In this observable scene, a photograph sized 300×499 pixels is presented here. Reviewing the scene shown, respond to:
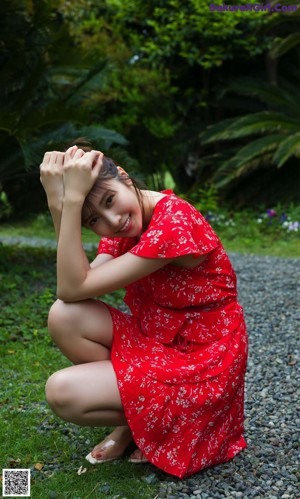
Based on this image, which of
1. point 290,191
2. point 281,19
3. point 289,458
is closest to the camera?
point 289,458

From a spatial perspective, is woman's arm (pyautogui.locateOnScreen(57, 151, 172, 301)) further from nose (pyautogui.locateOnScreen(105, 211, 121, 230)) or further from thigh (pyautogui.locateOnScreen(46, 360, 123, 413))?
thigh (pyautogui.locateOnScreen(46, 360, 123, 413))

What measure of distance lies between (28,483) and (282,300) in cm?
265

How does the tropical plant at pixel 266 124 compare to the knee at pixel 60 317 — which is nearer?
the knee at pixel 60 317

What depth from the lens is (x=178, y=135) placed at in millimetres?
9109

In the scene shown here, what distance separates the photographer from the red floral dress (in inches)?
78.3

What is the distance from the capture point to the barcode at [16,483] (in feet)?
6.56

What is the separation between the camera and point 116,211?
202cm

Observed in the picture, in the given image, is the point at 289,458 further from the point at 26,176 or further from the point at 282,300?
the point at 26,176

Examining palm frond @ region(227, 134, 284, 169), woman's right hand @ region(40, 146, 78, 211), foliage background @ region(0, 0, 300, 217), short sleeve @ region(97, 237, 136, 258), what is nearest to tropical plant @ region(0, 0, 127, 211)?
foliage background @ region(0, 0, 300, 217)

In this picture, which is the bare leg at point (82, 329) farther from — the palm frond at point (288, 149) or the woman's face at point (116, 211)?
the palm frond at point (288, 149)

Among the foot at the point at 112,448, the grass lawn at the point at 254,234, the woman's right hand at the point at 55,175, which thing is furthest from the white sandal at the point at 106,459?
the grass lawn at the point at 254,234

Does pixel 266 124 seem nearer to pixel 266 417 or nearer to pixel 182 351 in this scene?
pixel 266 417

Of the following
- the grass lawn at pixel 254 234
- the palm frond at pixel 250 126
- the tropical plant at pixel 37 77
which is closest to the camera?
the tropical plant at pixel 37 77

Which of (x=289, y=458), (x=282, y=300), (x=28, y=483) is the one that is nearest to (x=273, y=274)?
(x=282, y=300)
